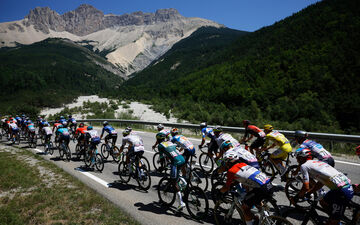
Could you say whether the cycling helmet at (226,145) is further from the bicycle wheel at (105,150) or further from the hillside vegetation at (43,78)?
the hillside vegetation at (43,78)

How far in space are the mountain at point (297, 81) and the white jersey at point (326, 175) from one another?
26564 mm

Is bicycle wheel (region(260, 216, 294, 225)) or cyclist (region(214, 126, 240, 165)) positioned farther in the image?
cyclist (region(214, 126, 240, 165))

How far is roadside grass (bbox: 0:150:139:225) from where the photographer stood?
17.0 ft

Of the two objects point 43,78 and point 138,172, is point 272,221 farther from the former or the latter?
point 43,78

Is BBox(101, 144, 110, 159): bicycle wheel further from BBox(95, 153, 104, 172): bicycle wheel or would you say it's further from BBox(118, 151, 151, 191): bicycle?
BBox(118, 151, 151, 191): bicycle

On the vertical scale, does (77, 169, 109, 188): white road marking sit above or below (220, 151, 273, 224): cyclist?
below

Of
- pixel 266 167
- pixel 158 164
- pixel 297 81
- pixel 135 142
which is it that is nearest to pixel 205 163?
pixel 158 164

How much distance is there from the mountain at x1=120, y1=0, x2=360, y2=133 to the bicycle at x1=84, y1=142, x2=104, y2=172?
24.1m

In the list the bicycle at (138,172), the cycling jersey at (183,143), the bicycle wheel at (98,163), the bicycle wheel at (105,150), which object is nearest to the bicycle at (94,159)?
the bicycle wheel at (98,163)

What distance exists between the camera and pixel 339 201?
361 centimetres

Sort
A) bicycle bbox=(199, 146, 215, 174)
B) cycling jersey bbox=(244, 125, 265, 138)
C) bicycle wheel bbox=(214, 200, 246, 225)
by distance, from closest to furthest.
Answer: bicycle wheel bbox=(214, 200, 246, 225) < cycling jersey bbox=(244, 125, 265, 138) < bicycle bbox=(199, 146, 215, 174)

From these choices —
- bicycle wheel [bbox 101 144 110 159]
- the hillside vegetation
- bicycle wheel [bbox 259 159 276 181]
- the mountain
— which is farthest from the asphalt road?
the hillside vegetation

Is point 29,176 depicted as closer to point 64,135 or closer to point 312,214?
point 64,135

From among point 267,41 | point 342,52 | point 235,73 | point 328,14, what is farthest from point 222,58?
point 342,52
